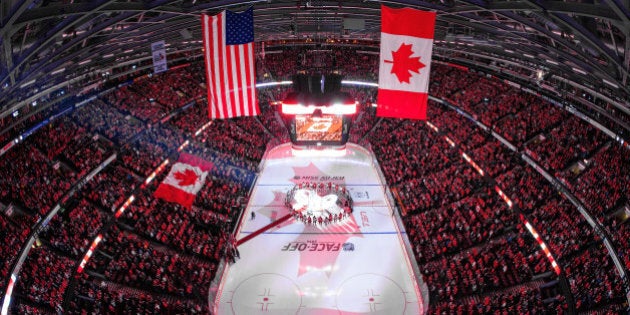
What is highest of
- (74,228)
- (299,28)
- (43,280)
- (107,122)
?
(107,122)

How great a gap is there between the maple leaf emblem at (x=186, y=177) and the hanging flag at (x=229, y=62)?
7.62 m

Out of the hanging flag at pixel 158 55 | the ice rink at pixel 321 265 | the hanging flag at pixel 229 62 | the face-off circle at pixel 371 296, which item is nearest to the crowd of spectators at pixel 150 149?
the ice rink at pixel 321 265

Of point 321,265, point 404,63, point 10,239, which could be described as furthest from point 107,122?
point 404,63

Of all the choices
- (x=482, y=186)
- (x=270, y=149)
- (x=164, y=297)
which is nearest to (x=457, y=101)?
(x=482, y=186)

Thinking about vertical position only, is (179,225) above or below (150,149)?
below

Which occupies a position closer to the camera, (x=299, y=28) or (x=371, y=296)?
(x=371, y=296)

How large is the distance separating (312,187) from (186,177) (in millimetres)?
11402

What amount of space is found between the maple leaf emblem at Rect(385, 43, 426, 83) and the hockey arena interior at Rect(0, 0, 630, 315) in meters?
0.08

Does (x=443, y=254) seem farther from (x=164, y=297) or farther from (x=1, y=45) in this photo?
(x=1, y=45)

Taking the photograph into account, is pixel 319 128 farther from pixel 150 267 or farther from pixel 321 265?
pixel 150 267

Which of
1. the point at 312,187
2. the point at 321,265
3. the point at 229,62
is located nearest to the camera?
the point at 229,62

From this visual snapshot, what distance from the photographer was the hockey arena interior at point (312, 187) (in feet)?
48.9

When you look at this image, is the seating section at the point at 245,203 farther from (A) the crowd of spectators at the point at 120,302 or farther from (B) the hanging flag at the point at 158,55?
(B) the hanging flag at the point at 158,55

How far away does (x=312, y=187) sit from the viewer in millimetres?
29047
